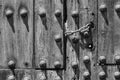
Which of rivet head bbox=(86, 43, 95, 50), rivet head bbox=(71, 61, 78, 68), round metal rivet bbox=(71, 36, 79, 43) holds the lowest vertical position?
rivet head bbox=(71, 61, 78, 68)

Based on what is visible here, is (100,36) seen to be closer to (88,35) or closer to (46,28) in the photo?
(88,35)

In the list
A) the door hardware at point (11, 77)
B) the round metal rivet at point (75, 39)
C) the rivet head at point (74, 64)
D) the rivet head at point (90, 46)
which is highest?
the round metal rivet at point (75, 39)

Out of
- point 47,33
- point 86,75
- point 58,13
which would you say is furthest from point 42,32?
point 86,75

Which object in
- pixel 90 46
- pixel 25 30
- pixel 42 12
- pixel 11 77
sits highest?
pixel 42 12

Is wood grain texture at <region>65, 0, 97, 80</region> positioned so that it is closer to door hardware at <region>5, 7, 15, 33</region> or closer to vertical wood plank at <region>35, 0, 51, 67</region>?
vertical wood plank at <region>35, 0, 51, 67</region>

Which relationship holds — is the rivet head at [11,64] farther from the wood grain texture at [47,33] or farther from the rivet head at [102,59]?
the rivet head at [102,59]

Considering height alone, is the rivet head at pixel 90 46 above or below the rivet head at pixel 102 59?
above

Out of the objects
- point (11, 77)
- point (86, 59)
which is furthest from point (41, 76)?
point (86, 59)

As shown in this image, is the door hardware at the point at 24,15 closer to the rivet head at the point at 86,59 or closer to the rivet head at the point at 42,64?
the rivet head at the point at 42,64

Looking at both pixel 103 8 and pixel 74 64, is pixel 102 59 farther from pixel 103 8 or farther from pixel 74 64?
pixel 103 8

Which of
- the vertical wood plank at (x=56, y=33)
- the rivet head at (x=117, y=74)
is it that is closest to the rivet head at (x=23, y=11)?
the vertical wood plank at (x=56, y=33)

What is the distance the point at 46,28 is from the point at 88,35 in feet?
0.82

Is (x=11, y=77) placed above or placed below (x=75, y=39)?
below

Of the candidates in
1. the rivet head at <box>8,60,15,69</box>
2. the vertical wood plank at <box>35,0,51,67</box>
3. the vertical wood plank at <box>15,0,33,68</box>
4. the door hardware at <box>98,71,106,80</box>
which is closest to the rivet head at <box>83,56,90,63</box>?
the door hardware at <box>98,71,106,80</box>
